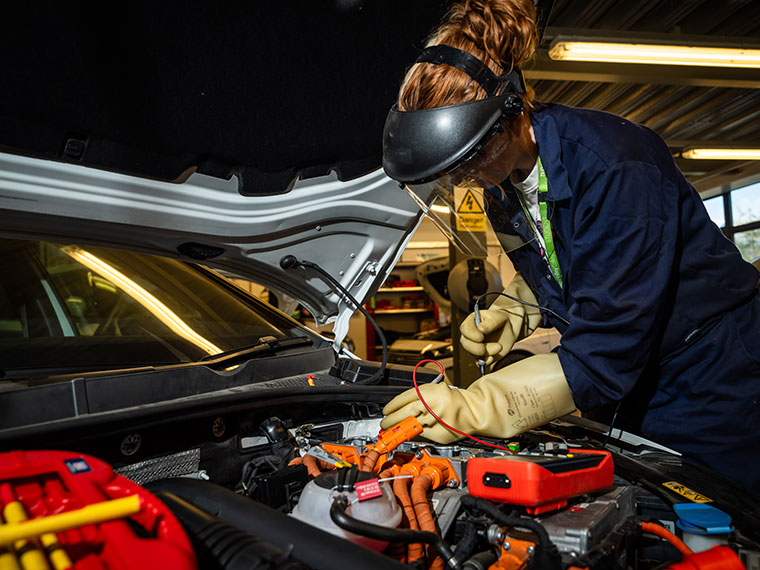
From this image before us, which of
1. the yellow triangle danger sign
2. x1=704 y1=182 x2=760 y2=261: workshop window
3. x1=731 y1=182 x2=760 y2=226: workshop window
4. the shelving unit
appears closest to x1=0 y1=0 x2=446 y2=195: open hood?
the yellow triangle danger sign

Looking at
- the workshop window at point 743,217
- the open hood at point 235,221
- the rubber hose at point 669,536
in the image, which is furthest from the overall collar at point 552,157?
the workshop window at point 743,217

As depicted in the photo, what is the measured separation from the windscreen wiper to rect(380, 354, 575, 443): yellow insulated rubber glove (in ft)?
Result: 1.61

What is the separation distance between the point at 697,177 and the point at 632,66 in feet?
19.2

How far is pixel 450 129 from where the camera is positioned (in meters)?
1.02

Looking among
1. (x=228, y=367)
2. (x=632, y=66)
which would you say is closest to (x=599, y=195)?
(x=228, y=367)

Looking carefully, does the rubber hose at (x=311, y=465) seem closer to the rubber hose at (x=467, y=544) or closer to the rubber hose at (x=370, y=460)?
the rubber hose at (x=370, y=460)

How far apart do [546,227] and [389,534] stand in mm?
822

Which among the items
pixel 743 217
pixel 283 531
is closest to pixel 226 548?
pixel 283 531

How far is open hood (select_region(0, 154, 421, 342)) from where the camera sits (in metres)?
1.01

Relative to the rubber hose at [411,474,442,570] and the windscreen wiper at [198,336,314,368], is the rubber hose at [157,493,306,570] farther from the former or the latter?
the windscreen wiper at [198,336,314,368]

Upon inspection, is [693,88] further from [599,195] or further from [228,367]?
[228,367]

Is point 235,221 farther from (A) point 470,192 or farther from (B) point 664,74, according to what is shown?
(B) point 664,74

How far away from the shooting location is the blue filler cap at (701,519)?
0.88 m

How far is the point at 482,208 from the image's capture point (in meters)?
1.48
